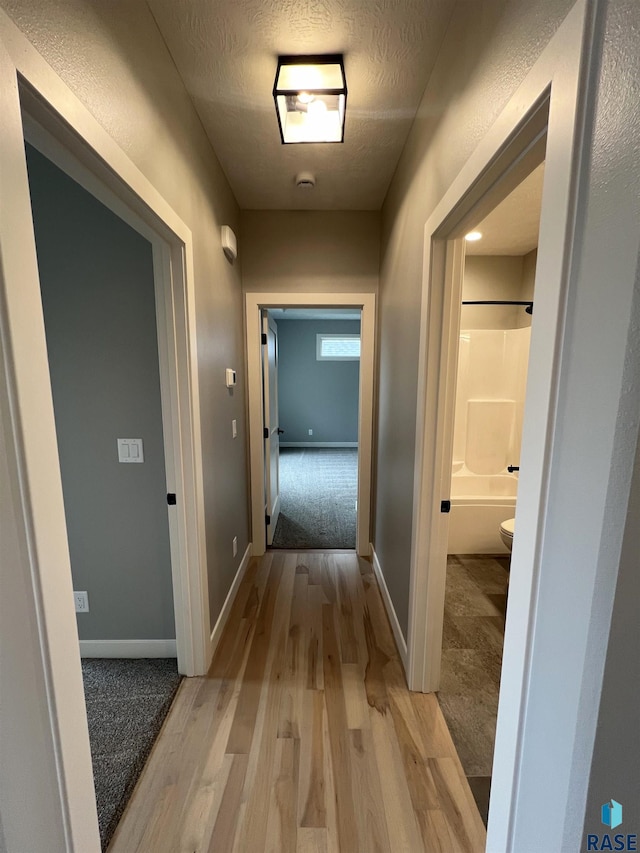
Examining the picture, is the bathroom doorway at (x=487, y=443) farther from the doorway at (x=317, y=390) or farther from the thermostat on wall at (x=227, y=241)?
the doorway at (x=317, y=390)

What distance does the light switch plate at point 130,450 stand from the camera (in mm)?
1723

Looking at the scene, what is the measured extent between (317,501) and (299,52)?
371cm

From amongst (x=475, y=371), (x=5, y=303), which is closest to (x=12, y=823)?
(x=5, y=303)

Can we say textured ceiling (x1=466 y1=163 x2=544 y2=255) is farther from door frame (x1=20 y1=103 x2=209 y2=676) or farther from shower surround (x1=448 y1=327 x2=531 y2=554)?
door frame (x1=20 y1=103 x2=209 y2=676)

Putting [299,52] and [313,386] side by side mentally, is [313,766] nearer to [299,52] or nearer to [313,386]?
[299,52]

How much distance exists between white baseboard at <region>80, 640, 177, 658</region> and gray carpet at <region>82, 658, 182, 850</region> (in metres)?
0.03

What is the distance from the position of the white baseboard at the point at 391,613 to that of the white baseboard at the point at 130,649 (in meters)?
1.18

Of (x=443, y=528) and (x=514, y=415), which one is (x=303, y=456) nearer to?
(x=514, y=415)

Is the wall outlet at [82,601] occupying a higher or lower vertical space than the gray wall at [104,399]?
lower

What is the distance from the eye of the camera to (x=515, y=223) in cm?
261

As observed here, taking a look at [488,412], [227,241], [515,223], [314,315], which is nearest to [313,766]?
[227,241]

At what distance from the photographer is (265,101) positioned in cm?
158

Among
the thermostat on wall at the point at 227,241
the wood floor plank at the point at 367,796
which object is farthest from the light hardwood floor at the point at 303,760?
the thermostat on wall at the point at 227,241

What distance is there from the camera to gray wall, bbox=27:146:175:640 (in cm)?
158
